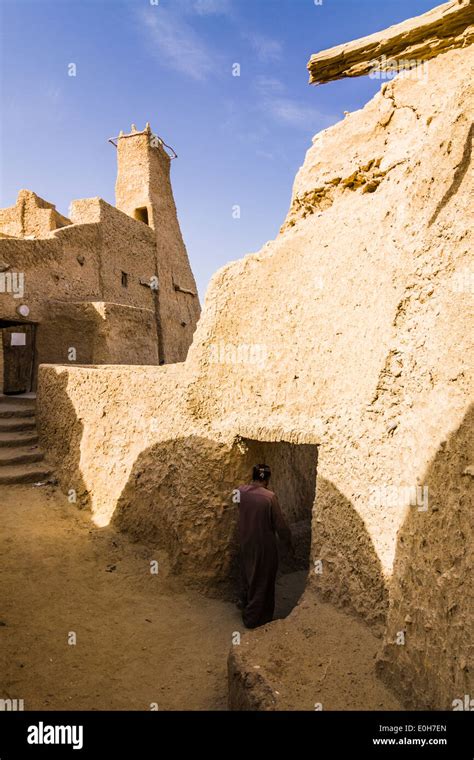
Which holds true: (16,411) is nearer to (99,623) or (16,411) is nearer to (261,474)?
(99,623)

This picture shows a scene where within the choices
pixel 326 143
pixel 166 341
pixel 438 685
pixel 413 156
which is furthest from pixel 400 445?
pixel 166 341

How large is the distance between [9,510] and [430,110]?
6408mm

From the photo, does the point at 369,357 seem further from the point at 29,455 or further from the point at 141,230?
the point at 141,230

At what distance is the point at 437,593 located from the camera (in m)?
2.48

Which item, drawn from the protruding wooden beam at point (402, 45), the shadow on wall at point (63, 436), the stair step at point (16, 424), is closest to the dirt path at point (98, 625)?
the shadow on wall at point (63, 436)

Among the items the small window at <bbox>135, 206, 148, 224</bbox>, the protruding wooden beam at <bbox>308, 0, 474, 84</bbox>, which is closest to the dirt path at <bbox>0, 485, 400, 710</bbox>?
the protruding wooden beam at <bbox>308, 0, 474, 84</bbox>

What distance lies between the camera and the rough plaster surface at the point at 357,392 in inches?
104

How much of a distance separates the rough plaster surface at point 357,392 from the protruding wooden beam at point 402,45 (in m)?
0.21

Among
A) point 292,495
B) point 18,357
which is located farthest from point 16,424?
point 292,495

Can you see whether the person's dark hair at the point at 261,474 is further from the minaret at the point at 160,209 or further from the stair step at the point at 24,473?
A: the minaret at the point at 160,209

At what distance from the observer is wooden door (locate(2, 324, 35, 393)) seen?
33.0ft

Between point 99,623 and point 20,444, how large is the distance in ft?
13.4

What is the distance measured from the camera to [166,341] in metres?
16.2
